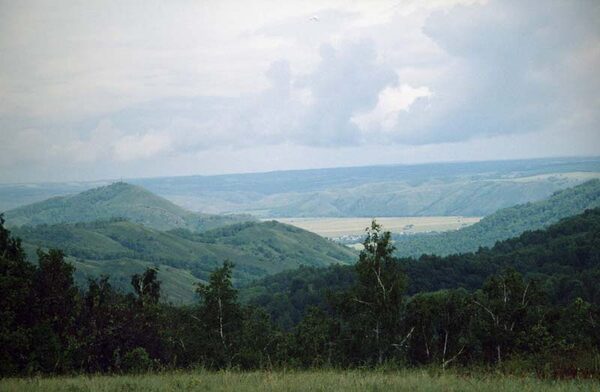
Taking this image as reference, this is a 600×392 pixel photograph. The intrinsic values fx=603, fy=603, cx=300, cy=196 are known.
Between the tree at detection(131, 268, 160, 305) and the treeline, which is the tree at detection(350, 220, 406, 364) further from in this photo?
the tree at detection(131, 268, 160, 305)

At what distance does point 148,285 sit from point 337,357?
923 inches

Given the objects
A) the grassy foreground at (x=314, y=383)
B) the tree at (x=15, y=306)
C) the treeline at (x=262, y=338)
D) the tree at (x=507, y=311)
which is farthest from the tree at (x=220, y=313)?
the grassy foreground at (x=314, y=383)

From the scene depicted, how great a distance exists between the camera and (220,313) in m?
34.6

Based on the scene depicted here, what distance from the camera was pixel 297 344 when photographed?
38125mm

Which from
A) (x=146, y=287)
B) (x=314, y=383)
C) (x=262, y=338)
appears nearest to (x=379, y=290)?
(x=314, y=383)

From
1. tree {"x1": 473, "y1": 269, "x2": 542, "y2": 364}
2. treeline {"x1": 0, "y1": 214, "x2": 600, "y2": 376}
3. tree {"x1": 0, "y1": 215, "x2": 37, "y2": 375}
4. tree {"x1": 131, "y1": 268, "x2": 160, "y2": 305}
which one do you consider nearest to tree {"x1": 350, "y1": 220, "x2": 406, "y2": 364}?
treeline {"x1": 0, "y1": 214, "x2": 600, "y2": 376}

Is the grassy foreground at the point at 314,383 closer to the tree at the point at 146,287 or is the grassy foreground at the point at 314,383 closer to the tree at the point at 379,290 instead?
the tree at the point at 379,290

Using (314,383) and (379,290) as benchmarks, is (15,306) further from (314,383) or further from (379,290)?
(314,383)

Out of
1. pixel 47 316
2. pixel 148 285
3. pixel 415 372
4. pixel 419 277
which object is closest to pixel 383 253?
pixel 415 372

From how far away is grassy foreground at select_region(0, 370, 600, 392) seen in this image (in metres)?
16.3

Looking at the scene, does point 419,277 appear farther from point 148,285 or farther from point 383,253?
point 383,253

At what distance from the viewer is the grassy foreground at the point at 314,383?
1627cm

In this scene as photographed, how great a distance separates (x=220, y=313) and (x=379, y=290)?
10.1 metres

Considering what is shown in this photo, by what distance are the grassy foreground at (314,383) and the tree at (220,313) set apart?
14.7 metres
